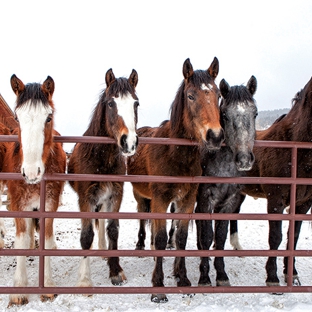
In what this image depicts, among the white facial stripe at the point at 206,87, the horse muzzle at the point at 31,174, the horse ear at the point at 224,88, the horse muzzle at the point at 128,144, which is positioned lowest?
the horse muzzle at the point at 31,174

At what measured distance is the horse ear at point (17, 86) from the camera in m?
3.43

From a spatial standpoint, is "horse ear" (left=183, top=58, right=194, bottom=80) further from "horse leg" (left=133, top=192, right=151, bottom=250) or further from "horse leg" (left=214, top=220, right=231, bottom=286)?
"horse leg" (left=133, top=192, right=151, bottom=250)

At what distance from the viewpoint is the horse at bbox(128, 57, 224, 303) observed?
145 inches

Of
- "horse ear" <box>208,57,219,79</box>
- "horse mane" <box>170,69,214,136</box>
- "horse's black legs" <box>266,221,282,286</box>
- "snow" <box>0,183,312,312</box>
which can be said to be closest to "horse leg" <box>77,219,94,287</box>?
"snow" <box>0,183,312,312</box>

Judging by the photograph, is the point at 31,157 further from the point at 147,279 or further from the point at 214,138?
the point at 147,279

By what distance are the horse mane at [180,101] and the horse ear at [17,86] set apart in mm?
1797

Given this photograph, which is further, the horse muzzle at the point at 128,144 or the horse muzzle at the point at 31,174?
the horse muzzle at the point at 128,144

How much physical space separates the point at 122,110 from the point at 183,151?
3.05 feet

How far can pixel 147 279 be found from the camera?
464 cm

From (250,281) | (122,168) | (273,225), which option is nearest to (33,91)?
(122,168)

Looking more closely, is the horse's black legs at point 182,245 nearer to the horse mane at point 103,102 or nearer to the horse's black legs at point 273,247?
the horse's black legs at point 273,247

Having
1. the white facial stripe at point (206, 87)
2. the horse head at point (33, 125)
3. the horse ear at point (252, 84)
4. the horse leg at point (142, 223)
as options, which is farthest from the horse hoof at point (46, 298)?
the horse ear at point (252, 84)

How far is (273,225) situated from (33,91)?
3.35 m

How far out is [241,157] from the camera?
3596mm
